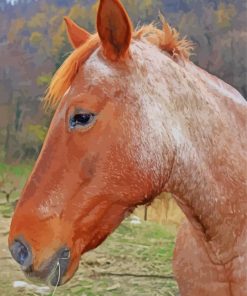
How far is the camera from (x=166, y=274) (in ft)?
8.54

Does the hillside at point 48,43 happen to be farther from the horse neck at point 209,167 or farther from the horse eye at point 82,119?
the horse eye at point 82,119

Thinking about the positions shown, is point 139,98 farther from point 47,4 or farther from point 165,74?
point 47,4

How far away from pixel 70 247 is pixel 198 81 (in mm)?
422

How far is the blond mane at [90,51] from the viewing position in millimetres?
1172

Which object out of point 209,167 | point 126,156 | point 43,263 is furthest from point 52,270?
point 209,167

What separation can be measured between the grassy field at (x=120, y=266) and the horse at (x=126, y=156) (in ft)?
4.30

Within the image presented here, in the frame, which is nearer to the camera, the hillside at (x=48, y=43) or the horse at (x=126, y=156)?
the horse at (x=126, y=156)

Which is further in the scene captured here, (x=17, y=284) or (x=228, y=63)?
(x=228, y=63)

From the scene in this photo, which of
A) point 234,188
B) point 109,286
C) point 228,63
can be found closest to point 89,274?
point 109,286

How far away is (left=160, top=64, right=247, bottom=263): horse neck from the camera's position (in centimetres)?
116

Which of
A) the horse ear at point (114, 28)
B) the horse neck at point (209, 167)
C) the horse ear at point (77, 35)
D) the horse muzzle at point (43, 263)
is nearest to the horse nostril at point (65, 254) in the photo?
the horse muzzle at point (43, 263)

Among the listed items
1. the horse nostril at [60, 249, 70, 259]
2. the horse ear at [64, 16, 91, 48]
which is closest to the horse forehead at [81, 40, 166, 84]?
the horse ear at [64, 16, 91, 48]

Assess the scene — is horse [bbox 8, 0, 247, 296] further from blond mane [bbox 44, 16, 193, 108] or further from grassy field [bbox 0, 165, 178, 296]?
grassy field [bbox 0, 165, 178, 296]

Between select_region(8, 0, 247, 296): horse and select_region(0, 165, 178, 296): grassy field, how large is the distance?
131cm
